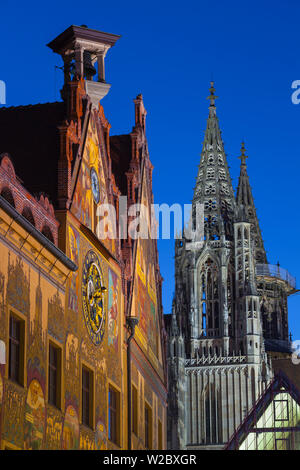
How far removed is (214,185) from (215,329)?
19.6m

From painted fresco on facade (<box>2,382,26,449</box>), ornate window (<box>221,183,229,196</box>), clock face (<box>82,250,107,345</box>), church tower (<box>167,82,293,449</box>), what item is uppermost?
ornate window (<box>221,183,229,196</box>)

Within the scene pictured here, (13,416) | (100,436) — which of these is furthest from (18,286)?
(100,436)

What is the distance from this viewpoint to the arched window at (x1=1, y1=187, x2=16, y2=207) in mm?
25109

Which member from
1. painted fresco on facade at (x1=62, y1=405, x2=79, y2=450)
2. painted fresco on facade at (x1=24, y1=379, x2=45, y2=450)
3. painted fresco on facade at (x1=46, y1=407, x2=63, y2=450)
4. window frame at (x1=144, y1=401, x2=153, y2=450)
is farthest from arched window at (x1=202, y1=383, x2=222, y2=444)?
painted fresco on facade at (x1=24, y1=379, x2=45, y2=450)

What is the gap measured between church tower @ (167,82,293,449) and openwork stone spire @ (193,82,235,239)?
121mm

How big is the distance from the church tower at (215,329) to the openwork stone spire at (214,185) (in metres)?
0.12

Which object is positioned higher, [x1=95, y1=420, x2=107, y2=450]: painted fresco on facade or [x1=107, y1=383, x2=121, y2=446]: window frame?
[x1=107, y1=383, x2=121, y2=446]: window frame

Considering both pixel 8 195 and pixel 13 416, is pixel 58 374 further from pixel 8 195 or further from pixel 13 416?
pixel 8 195

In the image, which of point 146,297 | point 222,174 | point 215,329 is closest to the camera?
point 146,297

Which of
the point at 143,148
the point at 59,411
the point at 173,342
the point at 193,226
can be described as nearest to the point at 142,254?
the point at 143,148

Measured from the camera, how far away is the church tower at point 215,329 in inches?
4414

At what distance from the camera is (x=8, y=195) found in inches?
1000

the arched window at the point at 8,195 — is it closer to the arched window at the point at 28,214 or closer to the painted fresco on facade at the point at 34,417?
the arched window at the point at 28,214

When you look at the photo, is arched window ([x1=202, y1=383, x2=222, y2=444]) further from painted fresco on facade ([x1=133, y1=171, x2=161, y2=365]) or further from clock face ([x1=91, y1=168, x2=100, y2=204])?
clock face ([x1=91, y1=168, x2=100, y2=204])
